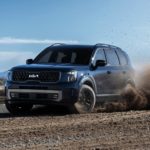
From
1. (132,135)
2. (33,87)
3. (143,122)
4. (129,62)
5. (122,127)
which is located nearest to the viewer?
(132,135)

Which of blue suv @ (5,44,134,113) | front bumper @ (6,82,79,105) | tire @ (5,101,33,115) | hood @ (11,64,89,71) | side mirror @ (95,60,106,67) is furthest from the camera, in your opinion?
side mirror @ (95,60,106,67)

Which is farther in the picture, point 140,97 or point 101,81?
point 140,97

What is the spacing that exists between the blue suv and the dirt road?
1029 mm

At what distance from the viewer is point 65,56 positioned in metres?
16.6

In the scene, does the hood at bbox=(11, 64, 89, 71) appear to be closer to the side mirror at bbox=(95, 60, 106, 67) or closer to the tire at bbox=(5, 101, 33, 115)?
the side mirror at bbox=(95, 60, 106, 67)

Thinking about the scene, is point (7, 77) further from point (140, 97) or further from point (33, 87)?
point (140, 97)

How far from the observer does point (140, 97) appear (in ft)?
57.9

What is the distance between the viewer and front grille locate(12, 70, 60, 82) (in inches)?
599

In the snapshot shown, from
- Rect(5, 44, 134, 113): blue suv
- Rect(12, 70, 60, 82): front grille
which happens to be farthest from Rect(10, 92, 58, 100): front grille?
Rect(12, 70, 60, 82): front grille

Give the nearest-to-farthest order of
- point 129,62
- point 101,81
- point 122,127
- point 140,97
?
1. point 122,127
2. point 101,81
3. point 140,97
4. point 129,62

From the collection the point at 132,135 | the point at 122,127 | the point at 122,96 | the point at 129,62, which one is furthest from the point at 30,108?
the point at 132,135

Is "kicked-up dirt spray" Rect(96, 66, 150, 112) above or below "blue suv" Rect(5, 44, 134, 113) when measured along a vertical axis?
below

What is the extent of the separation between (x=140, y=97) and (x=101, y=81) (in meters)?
1.67

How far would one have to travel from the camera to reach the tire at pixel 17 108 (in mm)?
15685
